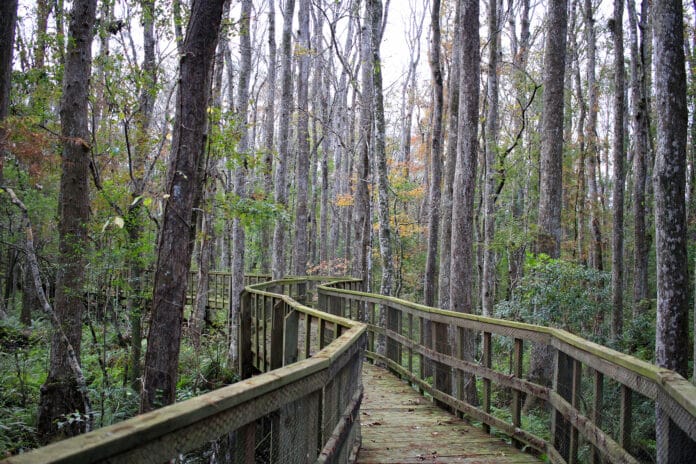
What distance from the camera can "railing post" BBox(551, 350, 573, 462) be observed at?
433cm

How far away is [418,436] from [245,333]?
4764 millimetres

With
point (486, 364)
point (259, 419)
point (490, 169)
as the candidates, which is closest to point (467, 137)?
point (486, 364)

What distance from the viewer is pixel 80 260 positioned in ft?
25.1

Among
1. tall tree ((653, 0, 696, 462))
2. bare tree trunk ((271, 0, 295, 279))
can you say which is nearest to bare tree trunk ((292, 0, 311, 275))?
bare tree trunk ((271, 0, 295, 279))

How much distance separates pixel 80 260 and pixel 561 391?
275 inches

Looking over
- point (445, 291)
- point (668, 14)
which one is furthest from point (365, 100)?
point (668, 14)

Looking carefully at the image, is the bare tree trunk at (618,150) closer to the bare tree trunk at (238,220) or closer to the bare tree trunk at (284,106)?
the bare tree trunk at (284,106)

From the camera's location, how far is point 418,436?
17.8 feet

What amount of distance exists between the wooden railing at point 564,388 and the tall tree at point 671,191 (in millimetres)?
1230

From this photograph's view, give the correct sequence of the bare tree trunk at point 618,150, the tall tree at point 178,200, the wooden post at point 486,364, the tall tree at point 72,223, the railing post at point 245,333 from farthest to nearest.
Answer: the bare tree trunk at point 618,150 → the railing post at point 245,333 → the tall tree at point 72,223 → the wooden post at point 486,364 → the tall tree at point 178,200

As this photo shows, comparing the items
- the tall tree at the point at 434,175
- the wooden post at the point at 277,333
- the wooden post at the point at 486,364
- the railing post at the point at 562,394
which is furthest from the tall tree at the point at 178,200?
the tall tree at the point at 434,175

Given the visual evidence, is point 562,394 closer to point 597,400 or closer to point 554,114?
point 597,400

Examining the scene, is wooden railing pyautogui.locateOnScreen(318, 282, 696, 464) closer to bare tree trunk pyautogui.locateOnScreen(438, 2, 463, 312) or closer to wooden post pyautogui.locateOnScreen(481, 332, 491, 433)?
wooden post pyautogui.locateOnScreen(481, 332, 491, 433)

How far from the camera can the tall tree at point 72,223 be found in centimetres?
745
